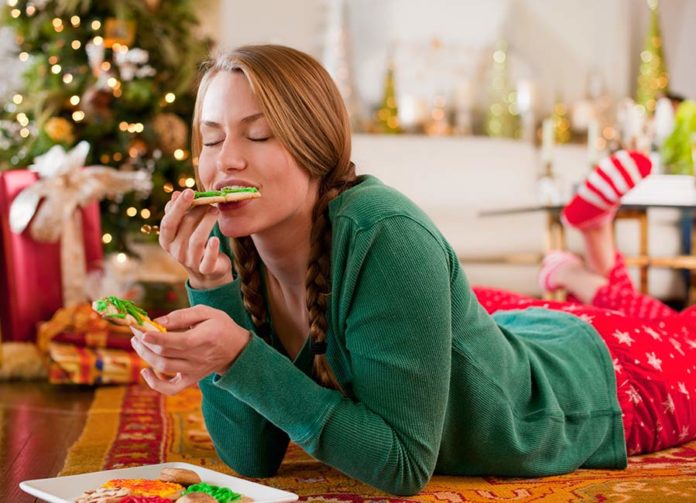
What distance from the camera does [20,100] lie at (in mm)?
3594

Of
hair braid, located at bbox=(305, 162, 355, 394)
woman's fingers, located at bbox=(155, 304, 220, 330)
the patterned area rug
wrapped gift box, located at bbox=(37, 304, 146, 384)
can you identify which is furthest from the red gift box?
woman's fingers, located at bbox=(155, 304, 220, 330)

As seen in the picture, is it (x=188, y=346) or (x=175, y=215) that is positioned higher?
(x=175, y=215)

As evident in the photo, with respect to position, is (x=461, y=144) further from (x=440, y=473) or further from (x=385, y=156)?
(x=440, y=473)

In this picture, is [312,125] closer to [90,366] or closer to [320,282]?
[320,282]

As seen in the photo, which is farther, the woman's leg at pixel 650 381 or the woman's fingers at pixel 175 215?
the woman's leg at pixel 650 381

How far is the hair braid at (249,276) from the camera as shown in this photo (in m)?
1.44

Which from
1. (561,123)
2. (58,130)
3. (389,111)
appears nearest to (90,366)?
(58,130)

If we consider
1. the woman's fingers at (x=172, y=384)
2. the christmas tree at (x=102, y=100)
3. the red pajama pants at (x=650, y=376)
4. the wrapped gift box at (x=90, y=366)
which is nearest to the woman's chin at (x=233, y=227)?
the woman's fingers at (x=172, y=384)

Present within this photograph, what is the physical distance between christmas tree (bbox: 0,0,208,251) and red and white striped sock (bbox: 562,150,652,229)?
147cm

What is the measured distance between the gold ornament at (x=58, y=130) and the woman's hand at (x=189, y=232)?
239 centimetres

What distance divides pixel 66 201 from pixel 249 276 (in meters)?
1.77

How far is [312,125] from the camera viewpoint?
4.23ft

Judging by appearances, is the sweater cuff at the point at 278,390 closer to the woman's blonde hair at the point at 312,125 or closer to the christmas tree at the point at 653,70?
the woman's blonde hair at the point at 312,125

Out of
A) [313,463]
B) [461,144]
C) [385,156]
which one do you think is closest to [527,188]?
[461,144]
